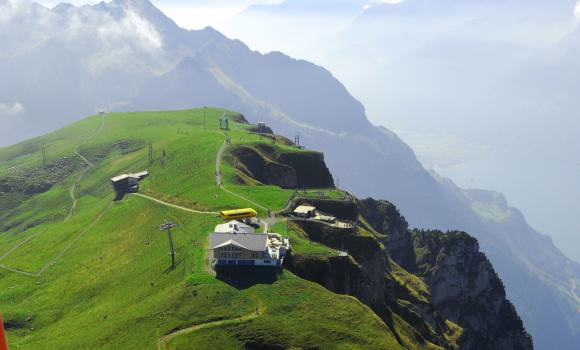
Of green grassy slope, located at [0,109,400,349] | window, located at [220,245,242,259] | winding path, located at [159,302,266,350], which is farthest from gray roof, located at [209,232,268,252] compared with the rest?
winding path, located at [159,302,266,350]

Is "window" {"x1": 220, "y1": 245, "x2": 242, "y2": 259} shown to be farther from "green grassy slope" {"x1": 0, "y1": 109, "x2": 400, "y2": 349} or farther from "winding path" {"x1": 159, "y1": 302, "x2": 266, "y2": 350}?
"winding path" {"x1": 159, "y1": 302, "x2": 266, "y2": 350}

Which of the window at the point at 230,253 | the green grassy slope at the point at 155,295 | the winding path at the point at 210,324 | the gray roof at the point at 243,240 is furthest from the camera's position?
the gray roof at the point at 243,240

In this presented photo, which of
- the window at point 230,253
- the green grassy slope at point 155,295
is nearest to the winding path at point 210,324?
the green grassy slope at point 155,295

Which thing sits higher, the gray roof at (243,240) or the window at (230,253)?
the gray roof at (243,240)

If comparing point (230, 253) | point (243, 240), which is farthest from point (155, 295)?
point (243, 240)

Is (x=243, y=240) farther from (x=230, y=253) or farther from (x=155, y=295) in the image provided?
(x=155, y=295)

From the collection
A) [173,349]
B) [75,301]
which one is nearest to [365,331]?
[173,349]

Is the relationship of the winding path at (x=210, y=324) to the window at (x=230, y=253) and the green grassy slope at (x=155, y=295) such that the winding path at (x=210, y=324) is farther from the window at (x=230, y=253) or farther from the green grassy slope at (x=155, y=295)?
the window at (x=230, y=253)

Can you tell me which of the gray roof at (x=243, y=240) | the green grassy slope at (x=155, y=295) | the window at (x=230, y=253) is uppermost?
the gray roof at (x=243, y=240)
